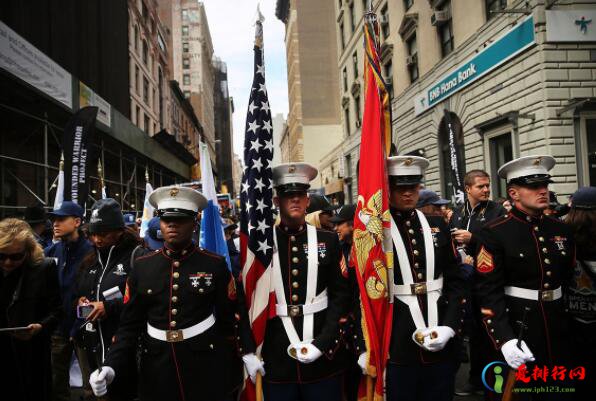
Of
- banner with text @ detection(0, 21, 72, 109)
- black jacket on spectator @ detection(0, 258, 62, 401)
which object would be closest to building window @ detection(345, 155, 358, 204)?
banner with text @ detection(0, 21, 72, 109)

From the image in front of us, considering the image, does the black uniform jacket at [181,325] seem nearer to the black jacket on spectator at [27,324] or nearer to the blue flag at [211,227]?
the blue flag at [211,227]

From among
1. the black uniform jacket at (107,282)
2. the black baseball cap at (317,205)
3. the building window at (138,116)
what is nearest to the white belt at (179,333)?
the black uniform jacket at (107,282)

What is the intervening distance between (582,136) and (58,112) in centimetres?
1397

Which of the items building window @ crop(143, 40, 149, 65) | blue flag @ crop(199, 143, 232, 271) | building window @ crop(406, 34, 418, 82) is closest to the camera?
blue flag @ crop(199, 143, 232, 271)

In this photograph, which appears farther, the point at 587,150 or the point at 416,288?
the point at 587,150

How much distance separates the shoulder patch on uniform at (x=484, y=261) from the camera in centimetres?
316

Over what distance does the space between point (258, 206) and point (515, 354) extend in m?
2.03

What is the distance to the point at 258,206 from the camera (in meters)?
3.23

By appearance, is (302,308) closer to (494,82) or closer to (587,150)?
(587,150)

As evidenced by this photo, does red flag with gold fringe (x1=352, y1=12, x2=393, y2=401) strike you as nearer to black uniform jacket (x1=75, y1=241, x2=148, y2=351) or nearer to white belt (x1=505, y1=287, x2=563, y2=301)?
white belt (x1=505, y1=287, x2=563, y2=301)

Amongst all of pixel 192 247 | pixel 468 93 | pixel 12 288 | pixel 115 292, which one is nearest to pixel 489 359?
pixel 192 247

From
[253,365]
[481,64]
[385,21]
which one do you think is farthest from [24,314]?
[385,21]

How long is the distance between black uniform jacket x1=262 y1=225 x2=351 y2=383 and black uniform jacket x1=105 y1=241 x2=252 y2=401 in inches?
12.3

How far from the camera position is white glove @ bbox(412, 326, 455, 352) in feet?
9.23
